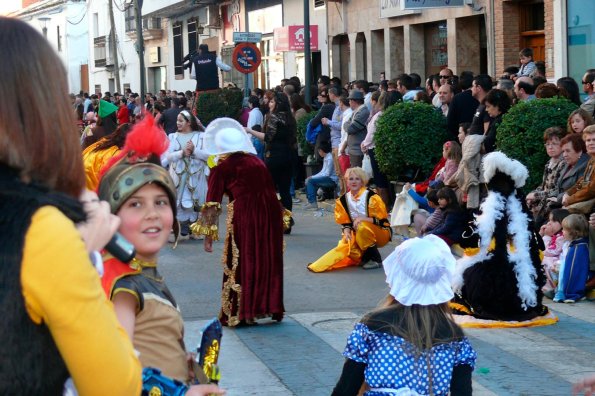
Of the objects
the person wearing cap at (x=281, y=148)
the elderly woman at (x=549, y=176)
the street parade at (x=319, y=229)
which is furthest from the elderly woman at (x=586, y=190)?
the person wearing cap at (x=281, y=148)

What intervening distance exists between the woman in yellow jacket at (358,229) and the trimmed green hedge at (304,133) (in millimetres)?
7122

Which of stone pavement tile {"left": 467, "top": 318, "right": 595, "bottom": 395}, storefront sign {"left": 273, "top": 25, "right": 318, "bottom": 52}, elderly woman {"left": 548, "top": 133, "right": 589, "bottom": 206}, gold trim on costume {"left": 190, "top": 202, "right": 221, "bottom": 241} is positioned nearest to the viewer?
stone pavement tile {"left": 467, "top": 318, "right": 595, "bottom": 395}

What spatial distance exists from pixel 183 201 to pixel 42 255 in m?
13.7

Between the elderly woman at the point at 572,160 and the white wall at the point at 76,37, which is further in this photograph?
the white wall at the point at 76,37

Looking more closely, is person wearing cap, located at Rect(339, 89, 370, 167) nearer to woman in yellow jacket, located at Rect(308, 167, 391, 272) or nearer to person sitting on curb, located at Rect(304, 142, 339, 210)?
person sitting on curb, located at Rect(304, 142, 339, 210)

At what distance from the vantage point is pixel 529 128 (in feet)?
42.2

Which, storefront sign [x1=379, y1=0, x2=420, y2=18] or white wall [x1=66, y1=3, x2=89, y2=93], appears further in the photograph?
white wall [x1=66, y1=3, x2=89, y2=93]

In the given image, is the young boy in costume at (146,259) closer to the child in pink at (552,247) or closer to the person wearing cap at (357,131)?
the child in pink at (552,247)

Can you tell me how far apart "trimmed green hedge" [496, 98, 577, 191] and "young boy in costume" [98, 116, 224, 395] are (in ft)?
31.2

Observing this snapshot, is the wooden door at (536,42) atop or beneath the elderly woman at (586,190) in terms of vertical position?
atop

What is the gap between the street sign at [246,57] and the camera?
22.5 meters

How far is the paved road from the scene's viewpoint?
745cm

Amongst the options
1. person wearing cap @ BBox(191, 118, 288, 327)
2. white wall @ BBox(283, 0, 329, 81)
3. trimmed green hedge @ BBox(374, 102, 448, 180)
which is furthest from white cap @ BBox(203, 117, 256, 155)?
white wall @ BBox(283, 0, 329, 81)

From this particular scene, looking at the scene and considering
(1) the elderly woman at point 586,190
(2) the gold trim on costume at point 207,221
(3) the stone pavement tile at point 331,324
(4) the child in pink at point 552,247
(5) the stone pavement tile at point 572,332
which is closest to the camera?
(5) the stone pavement tile at point 572,332
